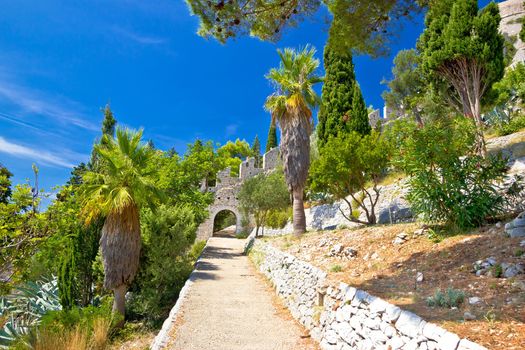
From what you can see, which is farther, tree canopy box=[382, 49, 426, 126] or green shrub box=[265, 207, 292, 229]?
tree canopy box=[382, 49, 426, 126]

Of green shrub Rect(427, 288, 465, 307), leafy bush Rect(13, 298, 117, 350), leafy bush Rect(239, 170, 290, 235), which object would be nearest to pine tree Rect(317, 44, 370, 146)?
leafy bush Rect(239, 170, 290, 235)

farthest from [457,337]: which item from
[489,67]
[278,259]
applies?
[489,67]

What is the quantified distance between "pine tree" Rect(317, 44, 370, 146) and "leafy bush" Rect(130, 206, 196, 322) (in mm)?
11166

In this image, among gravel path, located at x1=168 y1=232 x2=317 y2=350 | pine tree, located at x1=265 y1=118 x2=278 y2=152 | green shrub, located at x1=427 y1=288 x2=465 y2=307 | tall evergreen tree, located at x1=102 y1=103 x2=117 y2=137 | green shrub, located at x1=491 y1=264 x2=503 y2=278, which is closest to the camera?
green shrub, located at x1=427 y1=288 x2=465 y2=307

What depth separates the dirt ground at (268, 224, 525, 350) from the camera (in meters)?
2.93

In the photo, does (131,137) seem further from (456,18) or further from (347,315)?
(456,18)

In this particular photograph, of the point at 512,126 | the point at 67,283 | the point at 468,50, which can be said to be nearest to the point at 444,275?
the point at 67,283

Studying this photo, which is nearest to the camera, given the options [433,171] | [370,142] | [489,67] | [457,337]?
[457,337]

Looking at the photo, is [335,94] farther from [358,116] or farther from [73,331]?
[73,331]

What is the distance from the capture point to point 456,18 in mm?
12609

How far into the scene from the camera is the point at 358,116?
18.6 meters

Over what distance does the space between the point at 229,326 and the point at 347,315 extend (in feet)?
8.67

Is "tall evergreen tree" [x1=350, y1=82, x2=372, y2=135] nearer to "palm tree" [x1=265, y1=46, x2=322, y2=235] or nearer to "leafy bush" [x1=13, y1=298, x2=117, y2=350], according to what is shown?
"palm tree" [x1=265, y1=46, x2=322, y2=235]

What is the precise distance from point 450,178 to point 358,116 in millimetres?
12829
